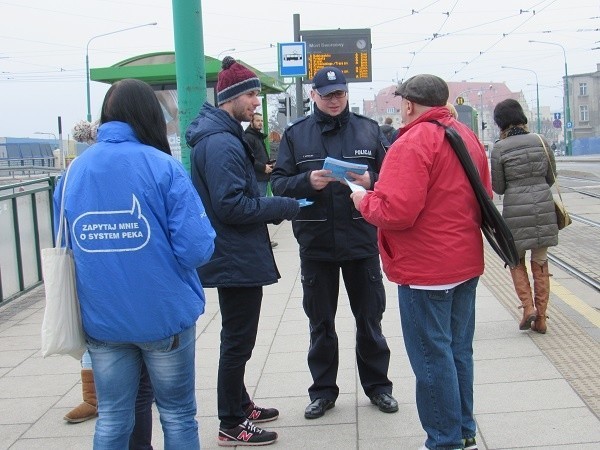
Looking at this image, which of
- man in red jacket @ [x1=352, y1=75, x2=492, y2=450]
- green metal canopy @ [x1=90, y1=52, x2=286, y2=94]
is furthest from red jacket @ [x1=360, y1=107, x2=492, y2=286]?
green metal canopy @ [x1=90, y1=52, x2=286, y2=94]

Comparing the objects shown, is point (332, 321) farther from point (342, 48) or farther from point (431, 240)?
point (342, 48)

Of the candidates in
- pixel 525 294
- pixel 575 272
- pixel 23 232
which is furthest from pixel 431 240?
pixel 23 232

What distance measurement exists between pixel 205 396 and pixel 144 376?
155 cm

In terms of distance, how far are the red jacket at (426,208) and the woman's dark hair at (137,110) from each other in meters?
0.96

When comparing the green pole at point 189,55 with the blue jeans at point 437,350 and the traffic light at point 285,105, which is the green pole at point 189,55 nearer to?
Answer: the blue jeans at point 437,350

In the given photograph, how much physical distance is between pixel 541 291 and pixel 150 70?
7.28 m

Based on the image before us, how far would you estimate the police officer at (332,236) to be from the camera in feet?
14.7

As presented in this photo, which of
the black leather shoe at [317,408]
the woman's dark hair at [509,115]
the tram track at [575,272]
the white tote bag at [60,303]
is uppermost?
the woman's dark hair at [509,115]

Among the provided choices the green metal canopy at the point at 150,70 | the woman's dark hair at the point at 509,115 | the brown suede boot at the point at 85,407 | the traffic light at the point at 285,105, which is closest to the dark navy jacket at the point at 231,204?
the brown suede boot at the point at 85,407


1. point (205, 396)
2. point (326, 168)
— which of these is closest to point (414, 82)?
point (326, 168)

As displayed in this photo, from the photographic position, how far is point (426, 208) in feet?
11.6

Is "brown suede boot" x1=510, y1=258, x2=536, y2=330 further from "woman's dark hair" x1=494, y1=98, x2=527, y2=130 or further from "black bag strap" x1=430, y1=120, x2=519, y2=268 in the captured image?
"black bag strap" x1=430, y1=120, x2=519, y2=268

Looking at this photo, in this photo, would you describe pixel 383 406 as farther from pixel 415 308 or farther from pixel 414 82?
pixel 414 82

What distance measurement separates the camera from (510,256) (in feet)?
12.4
